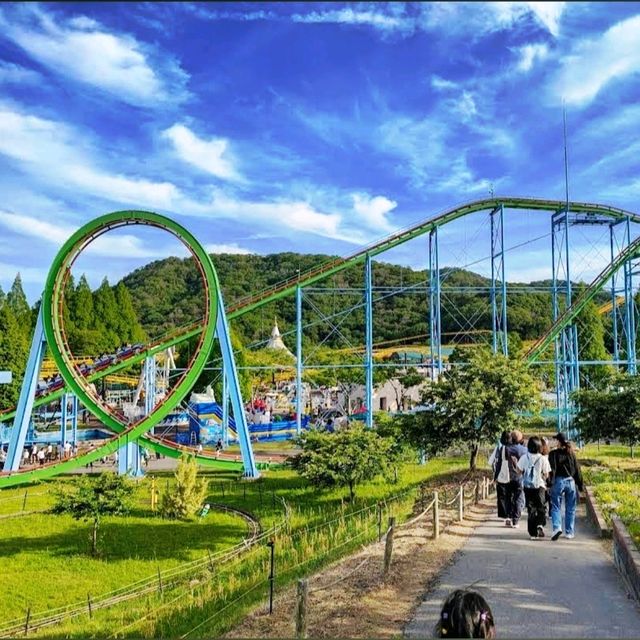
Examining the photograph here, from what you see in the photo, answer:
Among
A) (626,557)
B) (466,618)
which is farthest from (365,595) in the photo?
(466,618)

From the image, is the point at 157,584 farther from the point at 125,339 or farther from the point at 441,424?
the point at 125,339

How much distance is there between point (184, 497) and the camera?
1662cm

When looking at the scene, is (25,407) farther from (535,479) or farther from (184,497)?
(535,479)

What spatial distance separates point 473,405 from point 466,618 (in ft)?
47.6

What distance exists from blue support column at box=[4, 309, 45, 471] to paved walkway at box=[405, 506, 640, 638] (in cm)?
1767

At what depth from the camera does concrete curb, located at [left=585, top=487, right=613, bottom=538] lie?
9.20 meters

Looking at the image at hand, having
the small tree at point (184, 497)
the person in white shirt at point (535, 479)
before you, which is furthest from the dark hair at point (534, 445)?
the small tree at point (184, 497)

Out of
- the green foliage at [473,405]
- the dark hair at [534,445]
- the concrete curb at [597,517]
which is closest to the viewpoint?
the dark hair at [534,445]

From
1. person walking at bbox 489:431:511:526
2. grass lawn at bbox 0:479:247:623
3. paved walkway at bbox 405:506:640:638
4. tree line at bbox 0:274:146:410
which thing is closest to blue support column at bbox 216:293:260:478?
grass lawn at bbox 0:479:247:623

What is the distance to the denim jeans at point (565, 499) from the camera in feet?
28.6

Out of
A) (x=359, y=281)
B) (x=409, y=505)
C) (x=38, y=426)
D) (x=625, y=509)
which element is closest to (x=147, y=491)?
(x=409, y=505)

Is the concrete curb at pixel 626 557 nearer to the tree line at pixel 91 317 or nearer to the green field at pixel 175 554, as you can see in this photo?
the green field at pixel 175 554

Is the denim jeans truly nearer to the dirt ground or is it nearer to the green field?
the dirt ground

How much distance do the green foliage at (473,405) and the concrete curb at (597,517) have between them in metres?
5.34
